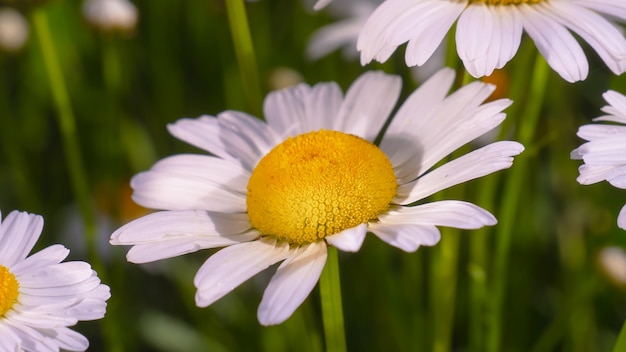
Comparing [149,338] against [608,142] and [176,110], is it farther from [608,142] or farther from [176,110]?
[608,142]

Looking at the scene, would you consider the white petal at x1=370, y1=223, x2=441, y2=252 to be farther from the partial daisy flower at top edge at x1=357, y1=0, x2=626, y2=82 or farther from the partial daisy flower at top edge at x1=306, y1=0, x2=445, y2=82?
the partial daisy flower at top edge at x1=306, y1=0, x2=445, y2=82

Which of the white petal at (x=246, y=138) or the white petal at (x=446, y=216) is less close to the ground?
the white petal at (x=246, y=138)

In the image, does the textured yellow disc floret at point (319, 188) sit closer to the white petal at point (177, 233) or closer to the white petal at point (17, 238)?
the white petal at point (177, 233)

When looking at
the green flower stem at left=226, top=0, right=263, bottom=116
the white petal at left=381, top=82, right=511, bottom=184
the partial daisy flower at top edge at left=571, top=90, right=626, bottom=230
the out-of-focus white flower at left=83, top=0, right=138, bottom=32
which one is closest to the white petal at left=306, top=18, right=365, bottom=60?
the out-of-focus white flower at left=83, top=0, right=138, bottom=32

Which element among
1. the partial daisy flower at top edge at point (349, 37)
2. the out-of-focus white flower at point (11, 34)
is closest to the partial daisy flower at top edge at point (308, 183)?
the partial daisy flower at top edge at point (349, 37)

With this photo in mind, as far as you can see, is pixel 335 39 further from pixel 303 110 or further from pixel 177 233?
pixel 177 233

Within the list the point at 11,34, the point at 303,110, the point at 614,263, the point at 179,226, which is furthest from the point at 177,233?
the point at 11,34
